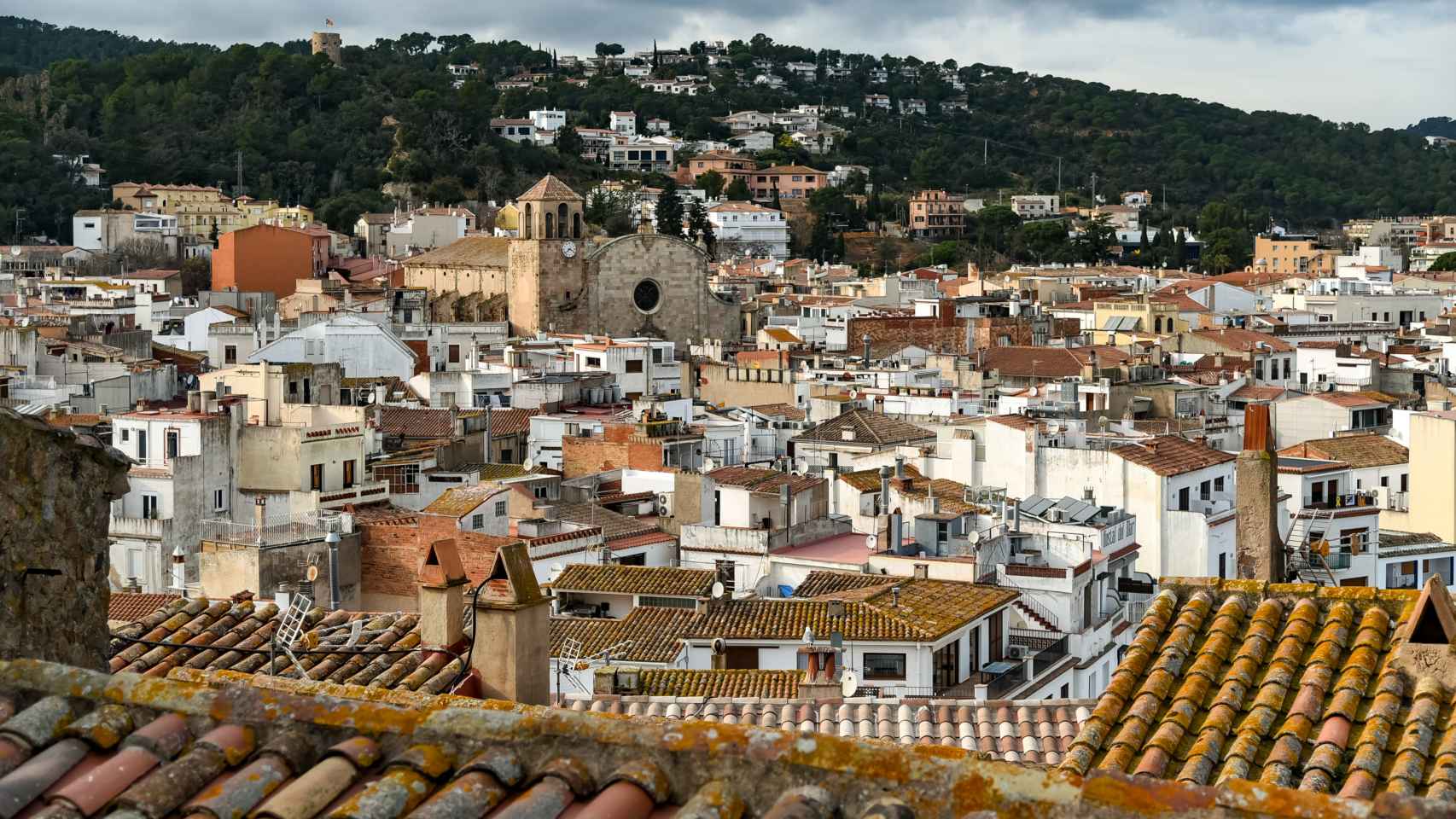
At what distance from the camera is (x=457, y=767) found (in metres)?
3.83

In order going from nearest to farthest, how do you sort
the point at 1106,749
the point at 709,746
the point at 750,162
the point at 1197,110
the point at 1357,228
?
the point at 709,746 → the point at 1106,749 → the point at 750,162 → the point at 1357,228 → the point at 1197,110

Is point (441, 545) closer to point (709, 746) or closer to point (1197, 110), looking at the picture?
point (709, 746)

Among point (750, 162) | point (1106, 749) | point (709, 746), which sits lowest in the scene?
point (1106, 749)

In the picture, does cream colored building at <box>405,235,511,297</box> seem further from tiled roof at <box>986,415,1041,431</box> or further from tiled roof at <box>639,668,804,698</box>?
tiled roof at <box>639,668,804,698</box>

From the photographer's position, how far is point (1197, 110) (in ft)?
609

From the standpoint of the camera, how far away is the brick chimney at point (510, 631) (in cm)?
693

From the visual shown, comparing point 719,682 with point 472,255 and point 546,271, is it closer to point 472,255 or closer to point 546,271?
point 546,271

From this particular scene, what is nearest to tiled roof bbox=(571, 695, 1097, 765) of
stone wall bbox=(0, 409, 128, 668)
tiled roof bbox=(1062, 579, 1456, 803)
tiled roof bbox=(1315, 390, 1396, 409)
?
tiled roof bbox=(1062, 579, 1456, 803)

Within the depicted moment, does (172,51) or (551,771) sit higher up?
(172,51)

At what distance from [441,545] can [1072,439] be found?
19.2m

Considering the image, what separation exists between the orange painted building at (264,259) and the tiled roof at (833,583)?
5386 cm

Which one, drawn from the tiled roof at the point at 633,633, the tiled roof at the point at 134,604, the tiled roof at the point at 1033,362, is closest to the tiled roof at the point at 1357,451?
the tiled roof at the point at 1033,362

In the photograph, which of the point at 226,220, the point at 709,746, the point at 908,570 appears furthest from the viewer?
the point at 226,220

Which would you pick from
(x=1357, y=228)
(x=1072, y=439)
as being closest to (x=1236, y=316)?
(x=1072, y=439)
